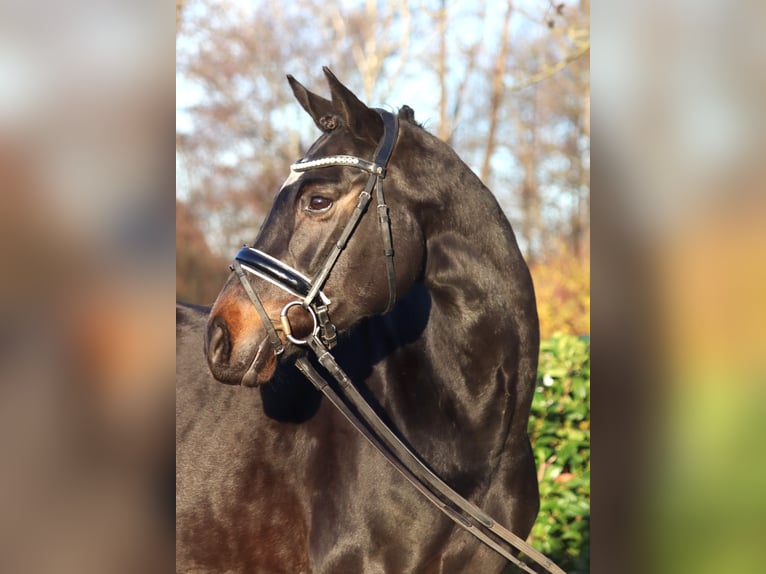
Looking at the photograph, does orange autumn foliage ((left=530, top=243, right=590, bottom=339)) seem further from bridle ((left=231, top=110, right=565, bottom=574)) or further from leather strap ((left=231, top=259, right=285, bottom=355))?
leather strap ((left=231, top=259, right=285, bottom=355))

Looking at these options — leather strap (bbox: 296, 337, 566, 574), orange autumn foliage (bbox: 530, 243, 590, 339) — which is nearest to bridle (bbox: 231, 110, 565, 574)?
leather strap (bbox: 296, 337, 566, 574)

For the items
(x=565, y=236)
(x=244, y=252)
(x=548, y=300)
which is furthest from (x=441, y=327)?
(x=565, y=236)

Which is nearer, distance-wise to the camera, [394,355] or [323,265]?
[323,265]

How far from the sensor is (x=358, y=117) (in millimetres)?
2920

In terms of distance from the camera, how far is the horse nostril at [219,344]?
269cm

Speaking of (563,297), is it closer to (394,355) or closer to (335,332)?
(394,355)

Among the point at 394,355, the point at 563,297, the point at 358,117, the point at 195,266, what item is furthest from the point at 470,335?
the point at 195,266

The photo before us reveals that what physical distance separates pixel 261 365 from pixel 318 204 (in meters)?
0.62

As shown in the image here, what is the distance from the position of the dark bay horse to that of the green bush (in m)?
2.73

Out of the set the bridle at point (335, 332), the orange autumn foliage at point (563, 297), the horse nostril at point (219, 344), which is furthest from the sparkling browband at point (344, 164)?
the orange autumn foliage at point (563, 297)

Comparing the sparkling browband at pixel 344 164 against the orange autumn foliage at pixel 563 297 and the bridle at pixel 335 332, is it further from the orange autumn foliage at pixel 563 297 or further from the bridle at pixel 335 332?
the orange autumn foliage at pixel 563 297
